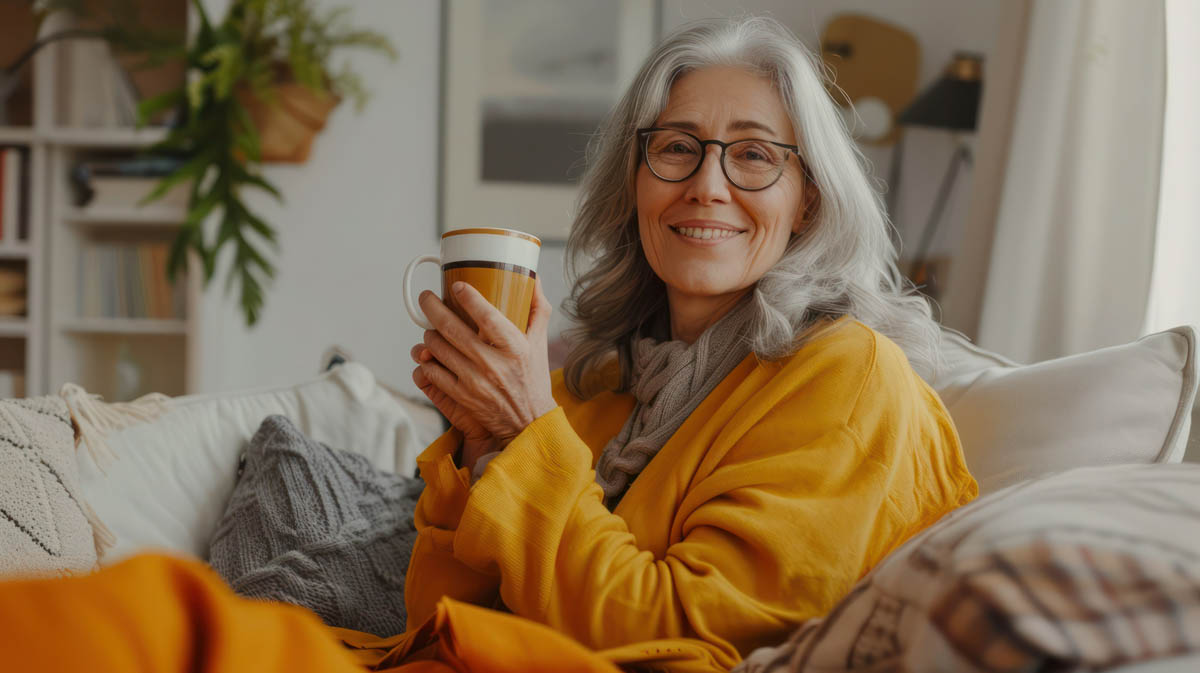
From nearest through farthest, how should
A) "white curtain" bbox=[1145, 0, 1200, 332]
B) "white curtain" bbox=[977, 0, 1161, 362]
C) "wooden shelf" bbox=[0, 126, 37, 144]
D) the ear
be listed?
the ear, "white curtain" bbox=[1145, 0, 1200, 332], "white curtain" bbox=[977, 0, 1161, 362], "wooden shelf" bbox=[0, 126, 37, 144]

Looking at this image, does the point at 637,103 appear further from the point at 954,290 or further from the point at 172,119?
the point at 172,119

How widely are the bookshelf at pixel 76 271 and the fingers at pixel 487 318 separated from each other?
8.21 ft

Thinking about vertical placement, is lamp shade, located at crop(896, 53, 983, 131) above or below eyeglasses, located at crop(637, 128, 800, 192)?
above

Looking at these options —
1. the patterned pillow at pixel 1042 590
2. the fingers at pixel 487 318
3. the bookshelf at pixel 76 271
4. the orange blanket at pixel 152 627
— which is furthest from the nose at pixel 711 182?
the bookshelf at pixel 76 271

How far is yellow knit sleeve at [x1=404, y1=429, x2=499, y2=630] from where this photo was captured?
105 centimetres

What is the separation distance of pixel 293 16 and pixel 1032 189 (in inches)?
92.9

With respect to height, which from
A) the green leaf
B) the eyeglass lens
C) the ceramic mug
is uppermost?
the green leaf

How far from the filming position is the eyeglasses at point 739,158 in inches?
43.9

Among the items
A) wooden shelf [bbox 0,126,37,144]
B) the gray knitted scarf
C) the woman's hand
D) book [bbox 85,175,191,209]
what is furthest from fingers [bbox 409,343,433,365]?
wooden shelf [bbox 0,126,37,144]

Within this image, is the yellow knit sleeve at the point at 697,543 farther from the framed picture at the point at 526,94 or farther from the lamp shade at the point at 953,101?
the framed picture at the point at 526,94

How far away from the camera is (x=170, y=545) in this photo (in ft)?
4.56

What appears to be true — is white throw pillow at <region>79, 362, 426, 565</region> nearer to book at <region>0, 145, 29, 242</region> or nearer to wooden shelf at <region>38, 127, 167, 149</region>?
wooden shelf at <region>38, 127, 167, 149</region>

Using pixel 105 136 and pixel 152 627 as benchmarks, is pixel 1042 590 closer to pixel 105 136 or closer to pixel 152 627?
pixel 152 627

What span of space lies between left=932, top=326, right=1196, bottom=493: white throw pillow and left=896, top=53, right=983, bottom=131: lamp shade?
192cm
